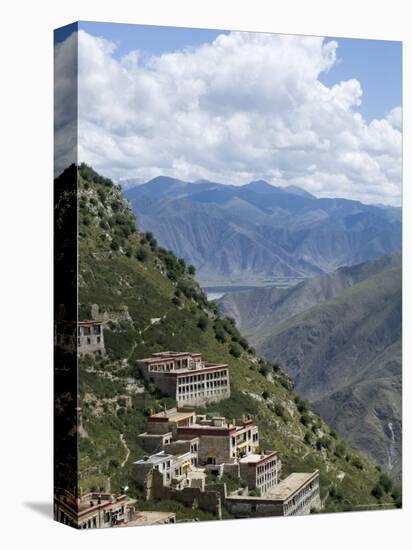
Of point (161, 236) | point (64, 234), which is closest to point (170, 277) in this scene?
point (161, 236)

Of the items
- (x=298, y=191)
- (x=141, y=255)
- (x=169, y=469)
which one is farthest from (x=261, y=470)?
(x=298, y=191)

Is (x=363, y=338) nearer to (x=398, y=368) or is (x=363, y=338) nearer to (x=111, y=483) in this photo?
(x=398, y=368)

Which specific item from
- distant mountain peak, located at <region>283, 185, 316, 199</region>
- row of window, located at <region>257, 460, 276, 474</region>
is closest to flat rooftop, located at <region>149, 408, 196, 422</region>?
row of window, located at <region>257, 460, 276, 474</region>

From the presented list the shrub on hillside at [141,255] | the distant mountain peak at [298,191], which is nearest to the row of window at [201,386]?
the shrub on hillside at [141,255]

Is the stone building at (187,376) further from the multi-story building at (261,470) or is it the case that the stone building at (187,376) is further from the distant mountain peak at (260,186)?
the distant mountain peak at (260,186)

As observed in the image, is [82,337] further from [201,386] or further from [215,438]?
[215,438]

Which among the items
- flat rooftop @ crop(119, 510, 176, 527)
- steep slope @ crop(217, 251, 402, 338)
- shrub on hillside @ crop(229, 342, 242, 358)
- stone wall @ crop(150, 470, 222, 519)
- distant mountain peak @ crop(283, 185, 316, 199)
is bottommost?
flat rooftop @ crop(119, 510, 176, 527)

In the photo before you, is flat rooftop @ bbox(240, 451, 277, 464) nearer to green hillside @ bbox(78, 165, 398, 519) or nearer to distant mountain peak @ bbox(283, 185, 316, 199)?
green hillside @ bbox(78, 165, 398, 519)
